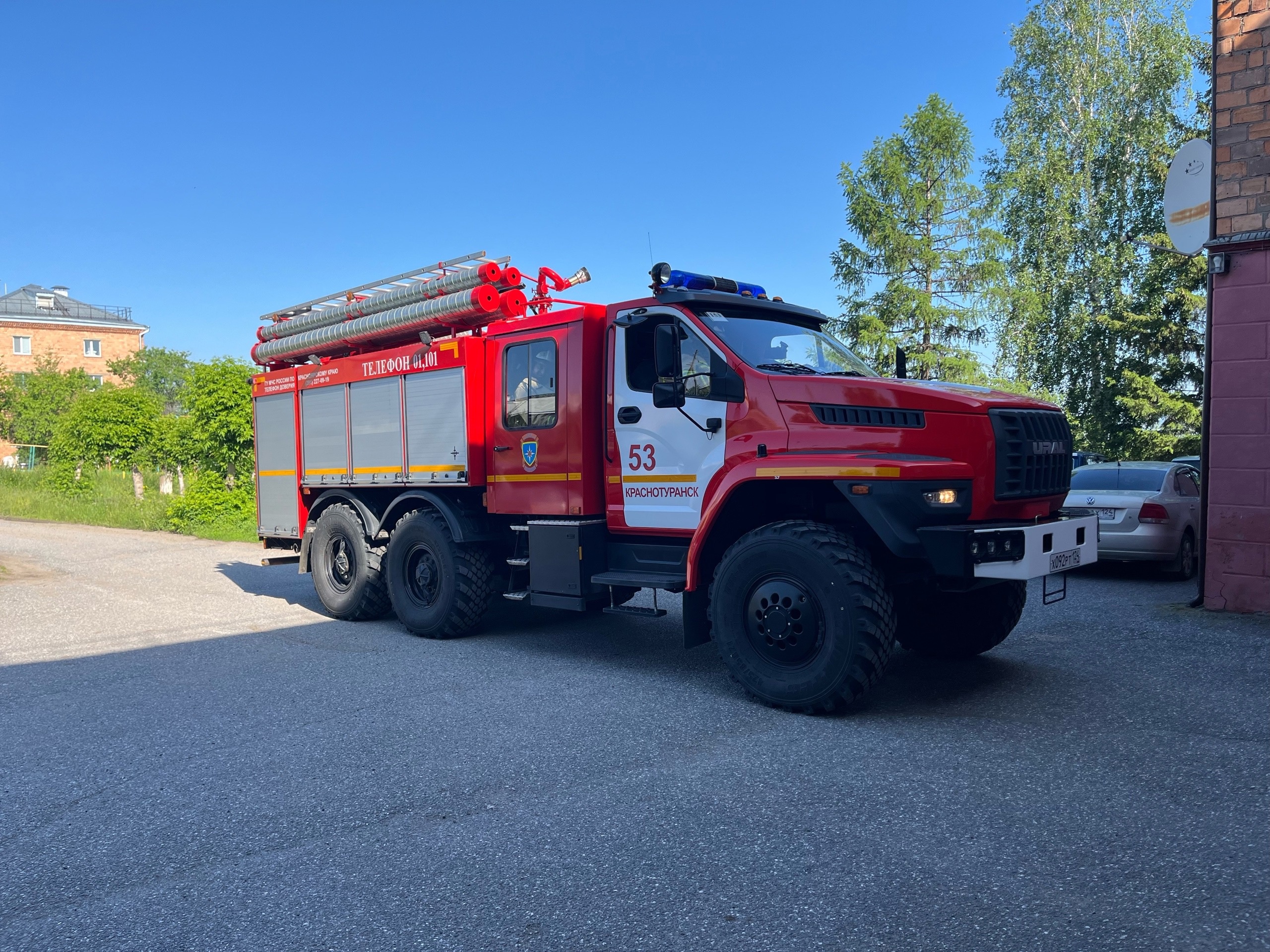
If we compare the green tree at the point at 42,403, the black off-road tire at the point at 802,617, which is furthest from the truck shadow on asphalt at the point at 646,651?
the green tree at the point at 42,403

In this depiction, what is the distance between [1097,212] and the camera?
89.2ft

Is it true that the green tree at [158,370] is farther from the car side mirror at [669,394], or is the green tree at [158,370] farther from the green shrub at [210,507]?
the car side mirror at [669,394]

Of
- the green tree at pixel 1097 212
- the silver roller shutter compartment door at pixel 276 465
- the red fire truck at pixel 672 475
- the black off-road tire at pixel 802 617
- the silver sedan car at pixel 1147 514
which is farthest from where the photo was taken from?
the green tree at pixel 1097 212

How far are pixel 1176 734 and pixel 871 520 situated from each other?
6.44 feet

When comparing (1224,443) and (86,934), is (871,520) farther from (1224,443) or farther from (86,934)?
(1224,443)

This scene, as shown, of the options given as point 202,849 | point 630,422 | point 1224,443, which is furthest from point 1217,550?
point 202,849

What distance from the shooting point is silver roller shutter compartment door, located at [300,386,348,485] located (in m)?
9.41

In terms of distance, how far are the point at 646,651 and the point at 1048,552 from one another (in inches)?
133

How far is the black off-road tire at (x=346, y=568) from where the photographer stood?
9.03 m

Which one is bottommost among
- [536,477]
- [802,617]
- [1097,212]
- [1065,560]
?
[802,617]

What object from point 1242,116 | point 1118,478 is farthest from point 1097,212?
point 1242,116

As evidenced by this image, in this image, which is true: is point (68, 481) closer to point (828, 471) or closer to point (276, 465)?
point (276, 465)

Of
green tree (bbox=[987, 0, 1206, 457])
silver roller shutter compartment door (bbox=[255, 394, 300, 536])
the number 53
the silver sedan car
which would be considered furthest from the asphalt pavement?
green tree (bbox=[987, 0, 1206, 457])

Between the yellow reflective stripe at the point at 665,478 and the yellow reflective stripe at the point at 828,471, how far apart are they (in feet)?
2.55
